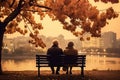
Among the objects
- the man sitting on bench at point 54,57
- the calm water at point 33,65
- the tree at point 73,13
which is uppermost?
the tree at point 73,13

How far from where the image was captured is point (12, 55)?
165m

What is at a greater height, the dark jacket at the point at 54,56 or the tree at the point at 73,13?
the tree at the point at 73,13

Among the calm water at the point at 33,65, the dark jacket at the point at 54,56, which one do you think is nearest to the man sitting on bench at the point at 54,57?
the dark jacket at the point at 54,56

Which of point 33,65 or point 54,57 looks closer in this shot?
point 54,57

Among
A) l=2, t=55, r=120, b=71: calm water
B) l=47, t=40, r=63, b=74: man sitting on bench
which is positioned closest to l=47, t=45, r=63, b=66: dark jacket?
l=47, t=40, r=63, b=74: man sitting on bench

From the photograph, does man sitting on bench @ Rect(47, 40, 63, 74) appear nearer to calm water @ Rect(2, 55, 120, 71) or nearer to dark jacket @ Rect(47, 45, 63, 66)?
dark jacket @ Rect(47, 45, 63, 66)

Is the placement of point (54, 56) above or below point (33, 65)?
above

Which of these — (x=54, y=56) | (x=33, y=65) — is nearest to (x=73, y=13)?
(x=54, y=56)

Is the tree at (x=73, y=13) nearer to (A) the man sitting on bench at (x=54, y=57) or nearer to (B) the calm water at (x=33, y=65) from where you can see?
(A) the man sitting on bench at (x=54, y=57)

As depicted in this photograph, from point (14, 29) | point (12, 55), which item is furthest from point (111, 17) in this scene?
point (12, 55)

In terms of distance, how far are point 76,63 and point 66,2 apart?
131 inches

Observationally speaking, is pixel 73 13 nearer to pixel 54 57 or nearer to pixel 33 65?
pixel 54 57

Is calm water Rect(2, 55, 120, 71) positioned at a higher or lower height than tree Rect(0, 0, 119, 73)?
→ lower

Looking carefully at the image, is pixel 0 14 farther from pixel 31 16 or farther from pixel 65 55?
pixel 65 55
